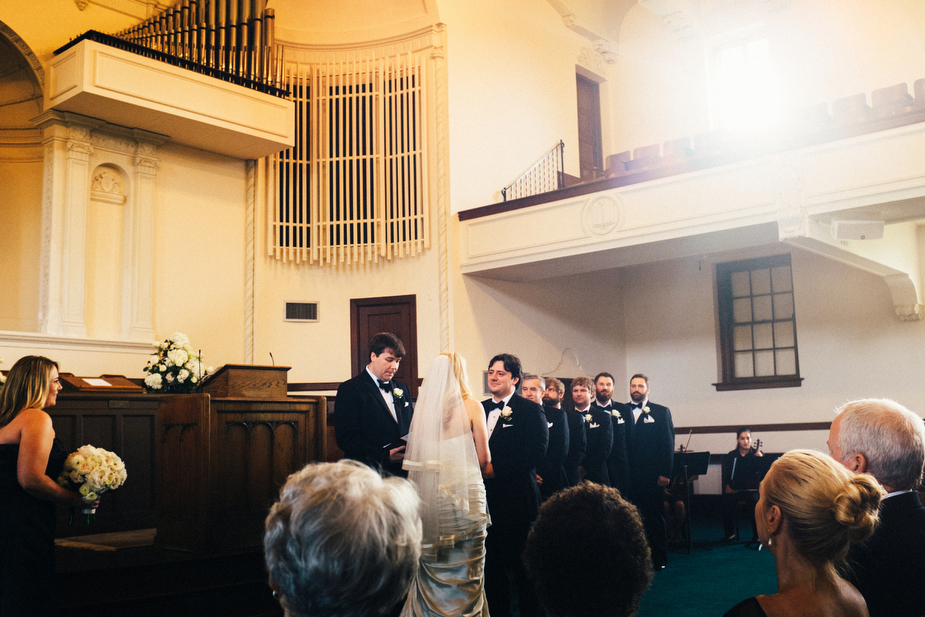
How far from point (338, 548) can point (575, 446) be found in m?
4.93

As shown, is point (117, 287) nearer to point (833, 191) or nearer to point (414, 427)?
point (414, 427)

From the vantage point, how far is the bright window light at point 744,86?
11.5 metres

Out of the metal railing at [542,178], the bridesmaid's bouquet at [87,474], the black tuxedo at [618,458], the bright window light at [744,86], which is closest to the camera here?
the bridesmaid's bouquet at [87,474]

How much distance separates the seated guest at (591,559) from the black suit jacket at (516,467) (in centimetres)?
295

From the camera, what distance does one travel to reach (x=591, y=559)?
4.64 feet

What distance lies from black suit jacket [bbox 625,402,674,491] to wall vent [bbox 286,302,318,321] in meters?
4.51

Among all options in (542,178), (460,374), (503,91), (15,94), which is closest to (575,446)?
(460,374)

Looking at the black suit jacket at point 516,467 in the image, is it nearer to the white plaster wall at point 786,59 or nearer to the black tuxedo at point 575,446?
the black tuxedo at point 575,446

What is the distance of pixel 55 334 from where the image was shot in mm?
8133

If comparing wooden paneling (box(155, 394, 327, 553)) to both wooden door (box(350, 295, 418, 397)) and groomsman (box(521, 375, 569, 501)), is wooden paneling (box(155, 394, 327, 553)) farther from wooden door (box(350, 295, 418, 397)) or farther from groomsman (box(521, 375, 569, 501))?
wooden door (box(350, 295, 418, 397))

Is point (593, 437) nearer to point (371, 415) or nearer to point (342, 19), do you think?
point (371, 415)

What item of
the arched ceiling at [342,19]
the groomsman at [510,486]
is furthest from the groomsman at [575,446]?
the arched ceiling at [342,19]

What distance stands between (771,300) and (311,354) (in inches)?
244

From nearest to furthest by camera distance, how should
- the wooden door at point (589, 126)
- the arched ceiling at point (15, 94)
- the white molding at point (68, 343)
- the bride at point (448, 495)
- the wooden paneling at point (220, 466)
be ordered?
1. the bride at point (448, 495)
2. the wooden paneling at point (220, 466)
3. the white molding at point (68, 343)
4. the arched ceiling at point (15, 94)
5. the wooden door at point (589, 126)
